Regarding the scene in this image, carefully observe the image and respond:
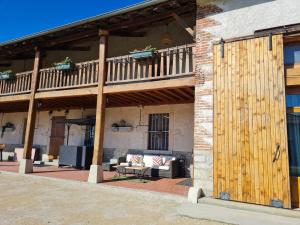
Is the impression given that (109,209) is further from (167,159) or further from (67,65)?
(67,65)

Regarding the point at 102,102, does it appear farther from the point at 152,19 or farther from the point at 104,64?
the point at 152,19

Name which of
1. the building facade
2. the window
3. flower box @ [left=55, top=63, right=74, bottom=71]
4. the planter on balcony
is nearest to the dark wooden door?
flower box @ [left=55, top=63, right=74, bottom=71]

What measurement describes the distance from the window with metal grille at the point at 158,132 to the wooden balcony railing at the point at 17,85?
5426 mm

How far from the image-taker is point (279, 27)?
594 centimetres

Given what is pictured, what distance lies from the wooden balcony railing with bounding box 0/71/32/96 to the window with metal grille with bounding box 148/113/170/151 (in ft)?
17.8

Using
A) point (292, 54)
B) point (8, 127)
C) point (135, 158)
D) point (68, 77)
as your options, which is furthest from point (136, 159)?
point (8, 127)

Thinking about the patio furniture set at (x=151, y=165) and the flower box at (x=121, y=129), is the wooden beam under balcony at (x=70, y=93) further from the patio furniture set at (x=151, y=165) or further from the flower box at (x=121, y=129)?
the flower box at (x=121, y=129)

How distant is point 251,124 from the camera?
19.0 feet

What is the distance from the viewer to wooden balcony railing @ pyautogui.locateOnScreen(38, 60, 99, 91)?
912 centimetres

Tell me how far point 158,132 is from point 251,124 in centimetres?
531

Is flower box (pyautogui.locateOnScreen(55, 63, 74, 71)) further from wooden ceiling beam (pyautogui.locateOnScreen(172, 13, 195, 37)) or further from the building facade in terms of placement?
wooden ceiling beam (pyautogui.locateOnScreen(172, 13, 195, 37))

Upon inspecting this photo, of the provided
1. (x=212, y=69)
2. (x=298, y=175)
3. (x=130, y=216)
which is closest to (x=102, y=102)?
(x=212, y=69)

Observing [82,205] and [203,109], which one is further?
[203,109]

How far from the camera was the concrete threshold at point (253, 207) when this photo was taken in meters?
4.95
